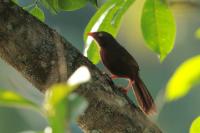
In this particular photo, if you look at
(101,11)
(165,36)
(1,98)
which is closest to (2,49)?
(101,11)

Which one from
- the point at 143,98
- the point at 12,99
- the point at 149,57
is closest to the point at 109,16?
the point at 143,98

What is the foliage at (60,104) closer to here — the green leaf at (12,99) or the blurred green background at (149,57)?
the green leaf at (12,99)

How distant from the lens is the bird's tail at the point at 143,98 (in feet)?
5.20

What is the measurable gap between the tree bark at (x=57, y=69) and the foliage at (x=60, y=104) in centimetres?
66

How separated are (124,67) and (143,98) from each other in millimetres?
118

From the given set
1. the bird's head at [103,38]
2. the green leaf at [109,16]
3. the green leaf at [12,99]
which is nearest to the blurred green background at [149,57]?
the bird's head at [103,38]

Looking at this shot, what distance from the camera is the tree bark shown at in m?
1.17

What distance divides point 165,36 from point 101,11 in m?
0.17

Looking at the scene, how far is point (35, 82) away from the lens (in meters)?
1.24

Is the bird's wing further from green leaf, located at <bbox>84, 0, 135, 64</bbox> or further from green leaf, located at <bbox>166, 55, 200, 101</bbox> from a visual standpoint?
green leaf, located at <bbox>166, 55, 200, 101</bbox>

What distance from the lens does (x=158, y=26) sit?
1.24 metres

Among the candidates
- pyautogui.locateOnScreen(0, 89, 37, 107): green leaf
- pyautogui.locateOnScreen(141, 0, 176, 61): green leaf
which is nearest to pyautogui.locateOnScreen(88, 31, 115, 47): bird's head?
pyautogui.locateOnScreen(141, 0, 176, 61): green leaf

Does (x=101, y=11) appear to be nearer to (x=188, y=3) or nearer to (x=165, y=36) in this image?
(x=165, y=36)

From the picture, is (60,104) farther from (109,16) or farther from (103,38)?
(103,38)
